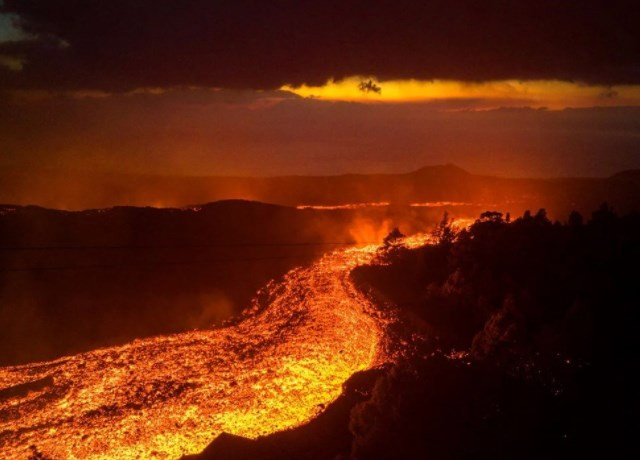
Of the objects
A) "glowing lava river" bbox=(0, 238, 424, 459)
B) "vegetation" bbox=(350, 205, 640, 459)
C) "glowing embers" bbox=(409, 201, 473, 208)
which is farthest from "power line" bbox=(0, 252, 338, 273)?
"glowing embers" bbox=(409, 201, 473, 208)

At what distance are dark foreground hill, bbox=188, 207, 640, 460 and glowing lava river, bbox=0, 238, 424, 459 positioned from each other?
0.87 m

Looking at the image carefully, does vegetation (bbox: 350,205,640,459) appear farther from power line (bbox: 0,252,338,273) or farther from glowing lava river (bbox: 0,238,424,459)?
power line (bbox: 0,252,338,273)

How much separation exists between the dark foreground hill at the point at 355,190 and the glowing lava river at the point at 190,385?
18091 mm

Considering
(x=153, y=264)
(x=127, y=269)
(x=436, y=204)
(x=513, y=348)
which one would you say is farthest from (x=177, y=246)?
(x=436, y=204)

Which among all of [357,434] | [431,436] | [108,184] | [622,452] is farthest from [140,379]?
[108,184]

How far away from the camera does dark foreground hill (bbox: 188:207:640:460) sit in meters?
11.8

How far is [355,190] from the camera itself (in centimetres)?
4025

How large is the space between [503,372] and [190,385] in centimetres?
659

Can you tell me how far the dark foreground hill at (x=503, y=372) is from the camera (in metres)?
11.8

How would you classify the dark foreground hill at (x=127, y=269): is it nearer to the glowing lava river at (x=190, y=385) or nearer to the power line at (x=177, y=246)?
the power line at (x=177, y=246)

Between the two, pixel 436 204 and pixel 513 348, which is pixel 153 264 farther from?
pixel 436 204

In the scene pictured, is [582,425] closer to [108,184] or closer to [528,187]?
[108,184]

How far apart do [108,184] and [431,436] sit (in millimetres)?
30112

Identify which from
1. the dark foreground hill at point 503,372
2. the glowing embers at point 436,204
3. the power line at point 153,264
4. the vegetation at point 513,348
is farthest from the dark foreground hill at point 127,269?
the glowing embers at point 436,204
